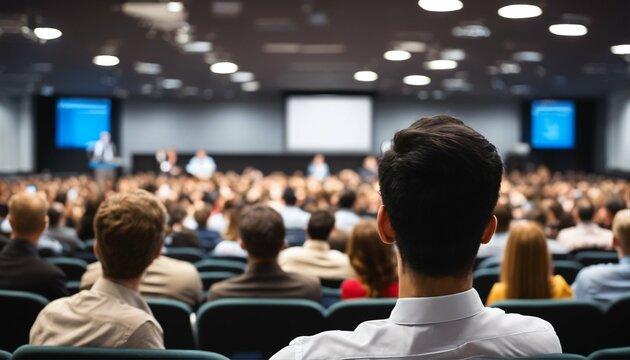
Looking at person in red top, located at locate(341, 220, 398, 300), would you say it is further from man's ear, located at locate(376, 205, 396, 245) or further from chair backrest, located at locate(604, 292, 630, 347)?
man's ear, located at locate(376, 205, 396, 245)

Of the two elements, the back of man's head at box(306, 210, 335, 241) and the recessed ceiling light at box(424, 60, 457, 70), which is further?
the recessed ceiling light at box(424, 60, 457, 70)

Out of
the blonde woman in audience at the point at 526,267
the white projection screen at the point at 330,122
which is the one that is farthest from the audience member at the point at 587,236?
the white projection screen at the point at 330,122

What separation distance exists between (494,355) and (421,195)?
0.35m

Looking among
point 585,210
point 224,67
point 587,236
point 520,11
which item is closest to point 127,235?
point 585,210

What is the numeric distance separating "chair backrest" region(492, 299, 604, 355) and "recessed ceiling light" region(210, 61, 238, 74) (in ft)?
38.5

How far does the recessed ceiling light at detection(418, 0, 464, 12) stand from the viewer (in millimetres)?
8078

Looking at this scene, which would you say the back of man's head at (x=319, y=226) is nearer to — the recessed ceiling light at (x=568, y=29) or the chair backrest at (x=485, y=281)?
the chair backrest at (x=485, y=281)

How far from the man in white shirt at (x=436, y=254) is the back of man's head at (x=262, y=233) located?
242 cm

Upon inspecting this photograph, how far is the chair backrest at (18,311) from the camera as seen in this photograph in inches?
124

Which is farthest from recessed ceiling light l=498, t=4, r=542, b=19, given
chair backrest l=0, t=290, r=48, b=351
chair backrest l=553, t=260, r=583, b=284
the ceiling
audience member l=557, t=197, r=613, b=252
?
chair backrest l=0, t=290, r=48, b=351

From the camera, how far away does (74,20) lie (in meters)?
9.49

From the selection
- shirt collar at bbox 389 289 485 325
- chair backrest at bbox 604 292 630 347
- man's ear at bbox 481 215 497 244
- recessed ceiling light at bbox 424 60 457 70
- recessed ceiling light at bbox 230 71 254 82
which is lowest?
chair backrest at bbox 604 292 630 347

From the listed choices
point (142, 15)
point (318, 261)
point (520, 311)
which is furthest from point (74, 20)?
point (520, 311)

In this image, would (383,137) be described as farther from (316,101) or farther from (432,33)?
(432,33)
